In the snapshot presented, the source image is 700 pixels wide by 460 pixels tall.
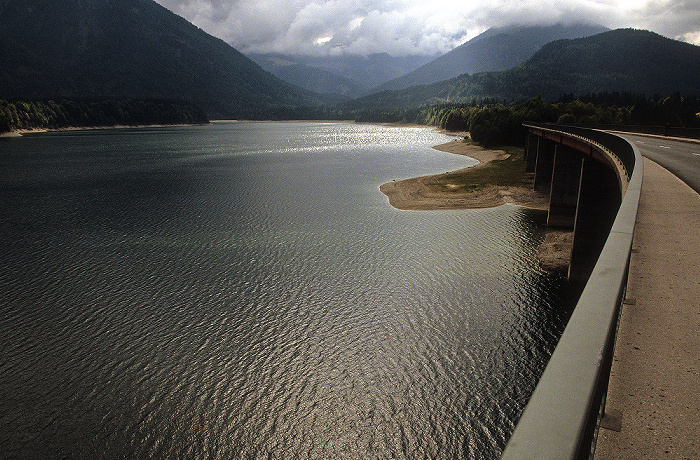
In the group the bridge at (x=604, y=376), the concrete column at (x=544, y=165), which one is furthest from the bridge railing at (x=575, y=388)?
the concrete column at (x=544, y=165)

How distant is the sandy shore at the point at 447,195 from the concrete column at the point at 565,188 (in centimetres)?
926

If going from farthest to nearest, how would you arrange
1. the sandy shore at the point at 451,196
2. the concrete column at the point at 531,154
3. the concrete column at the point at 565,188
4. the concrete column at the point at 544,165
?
the concrete column at the point at 531,154, the concrete column at the point at 544,165, the sandy shore at the point at 451,196, the concrete column at the point at 565,188

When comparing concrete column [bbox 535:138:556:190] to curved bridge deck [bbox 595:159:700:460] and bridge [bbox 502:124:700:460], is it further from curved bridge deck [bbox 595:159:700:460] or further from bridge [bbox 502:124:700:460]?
curved bridge deck [bbox 595:159:700:460]

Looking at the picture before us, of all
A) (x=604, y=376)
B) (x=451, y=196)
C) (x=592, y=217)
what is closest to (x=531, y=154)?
(x=451, y=196)

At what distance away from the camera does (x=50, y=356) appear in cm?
2309

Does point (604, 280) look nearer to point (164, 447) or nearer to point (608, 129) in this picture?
point (164, 447)

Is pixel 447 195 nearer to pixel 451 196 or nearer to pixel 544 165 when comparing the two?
pixel 451 196

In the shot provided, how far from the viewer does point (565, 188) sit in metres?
46.5

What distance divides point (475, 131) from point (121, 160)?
312ft

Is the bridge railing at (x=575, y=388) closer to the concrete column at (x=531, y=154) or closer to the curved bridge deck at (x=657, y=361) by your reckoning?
the curved bridge deck at (x=657, y=361)

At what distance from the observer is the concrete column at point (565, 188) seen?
46344mm

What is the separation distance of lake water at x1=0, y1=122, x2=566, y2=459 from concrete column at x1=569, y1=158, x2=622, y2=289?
2105 mm

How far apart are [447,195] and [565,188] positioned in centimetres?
1698

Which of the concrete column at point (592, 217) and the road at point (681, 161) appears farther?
the concrete column at point (592, 217)
